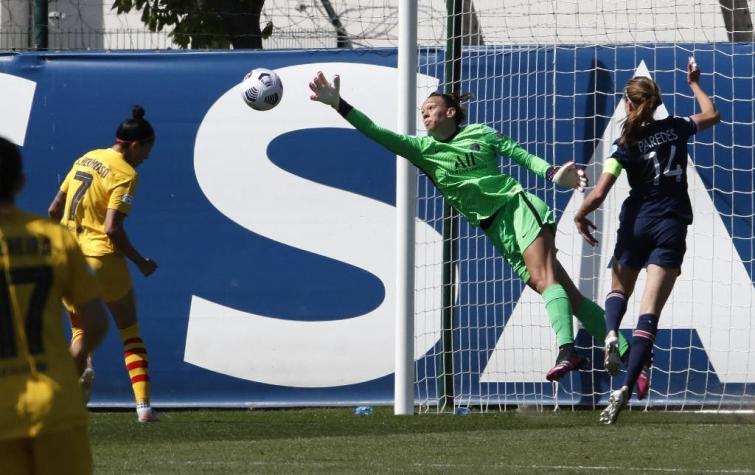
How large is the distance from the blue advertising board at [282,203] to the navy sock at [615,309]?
5.34ft

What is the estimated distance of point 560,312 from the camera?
9.04 metres

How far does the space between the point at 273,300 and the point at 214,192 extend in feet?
3.24

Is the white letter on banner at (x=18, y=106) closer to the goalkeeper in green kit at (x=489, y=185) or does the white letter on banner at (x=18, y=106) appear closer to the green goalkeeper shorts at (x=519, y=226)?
the goalkeeper in green kit at (x=489, y=185)

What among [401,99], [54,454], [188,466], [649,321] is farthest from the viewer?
[401,99]

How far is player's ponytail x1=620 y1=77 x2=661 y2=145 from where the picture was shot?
8.77 metres

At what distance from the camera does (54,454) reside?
3.74 m

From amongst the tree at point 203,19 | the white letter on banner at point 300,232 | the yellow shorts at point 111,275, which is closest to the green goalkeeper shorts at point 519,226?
the white letter on banner at point 300,232

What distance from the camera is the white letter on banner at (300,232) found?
35.8 ft

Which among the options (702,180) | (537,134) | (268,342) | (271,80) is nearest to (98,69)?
(271,80)

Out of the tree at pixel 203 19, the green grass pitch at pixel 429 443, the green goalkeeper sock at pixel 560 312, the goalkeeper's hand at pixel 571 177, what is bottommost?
the green grass pitch at pixel 429 443

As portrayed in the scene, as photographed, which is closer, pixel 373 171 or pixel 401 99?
pixel 401 99

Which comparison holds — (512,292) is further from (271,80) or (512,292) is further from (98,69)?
(98,69)

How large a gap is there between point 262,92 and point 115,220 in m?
1.52

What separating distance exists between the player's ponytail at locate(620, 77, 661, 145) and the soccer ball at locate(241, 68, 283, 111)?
8.58ft
